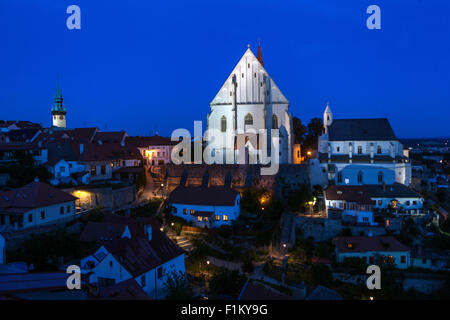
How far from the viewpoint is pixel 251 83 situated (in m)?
41.1

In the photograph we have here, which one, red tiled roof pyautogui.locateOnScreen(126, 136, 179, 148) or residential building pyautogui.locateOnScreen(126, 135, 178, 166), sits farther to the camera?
red tiled roof pyautogui.locateOnScreen(126, 136, 179, 148)

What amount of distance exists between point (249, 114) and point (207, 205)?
15294 mm

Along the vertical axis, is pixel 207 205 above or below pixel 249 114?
below

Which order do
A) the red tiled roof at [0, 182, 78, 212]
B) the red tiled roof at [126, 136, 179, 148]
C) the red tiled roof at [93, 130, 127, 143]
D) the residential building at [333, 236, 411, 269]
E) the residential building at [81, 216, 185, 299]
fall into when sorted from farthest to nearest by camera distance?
the red tiled roof at [126, 136, 179, 148]
the red tiled roof at [93, 130, 127, 143]
the residential building at [333, 236, 411, 269]
the red tiled roof at [0, 182, 78, 212]
the residential building at [81, 216, 185, 299]

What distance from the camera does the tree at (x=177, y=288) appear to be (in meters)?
15.7

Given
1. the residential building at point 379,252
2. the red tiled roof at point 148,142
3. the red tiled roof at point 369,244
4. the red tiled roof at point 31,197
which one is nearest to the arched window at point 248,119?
the red tiled roof at point 148,142

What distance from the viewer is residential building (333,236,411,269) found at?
2511cm

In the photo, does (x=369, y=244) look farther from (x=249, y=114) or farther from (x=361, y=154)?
(x=249, y=114)

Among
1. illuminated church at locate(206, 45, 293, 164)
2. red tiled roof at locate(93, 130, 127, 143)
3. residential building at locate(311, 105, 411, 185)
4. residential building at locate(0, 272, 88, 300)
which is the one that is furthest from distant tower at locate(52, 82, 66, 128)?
residential building at locate(0, 272, 88, 300)

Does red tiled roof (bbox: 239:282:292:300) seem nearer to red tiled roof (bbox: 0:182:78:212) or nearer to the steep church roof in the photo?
red tiled roof (bbox: 0:182:78:212)

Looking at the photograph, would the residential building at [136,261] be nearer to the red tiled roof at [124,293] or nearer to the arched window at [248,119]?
the red tiled roof at [124,293]

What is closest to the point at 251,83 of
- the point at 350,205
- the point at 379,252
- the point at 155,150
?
the point at 155,150

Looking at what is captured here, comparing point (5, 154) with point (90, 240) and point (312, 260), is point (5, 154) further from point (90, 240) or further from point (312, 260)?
point (312, 260)

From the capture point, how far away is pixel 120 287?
14.0 meters
